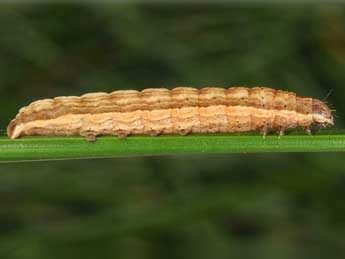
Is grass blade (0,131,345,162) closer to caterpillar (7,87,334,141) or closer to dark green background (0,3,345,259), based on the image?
caterpillar (7,87,334,141)

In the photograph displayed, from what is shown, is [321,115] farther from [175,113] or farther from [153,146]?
[153,146]

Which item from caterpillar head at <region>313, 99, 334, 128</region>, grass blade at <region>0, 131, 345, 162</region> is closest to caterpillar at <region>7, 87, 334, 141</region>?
caterpillar head at <region>313, 99, 334, 128</region>

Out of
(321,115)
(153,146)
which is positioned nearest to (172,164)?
(321,115)

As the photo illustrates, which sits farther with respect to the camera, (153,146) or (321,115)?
(321,115)

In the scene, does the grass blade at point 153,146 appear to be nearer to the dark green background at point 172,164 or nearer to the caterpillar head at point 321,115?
the caterpillar head at point 321,115

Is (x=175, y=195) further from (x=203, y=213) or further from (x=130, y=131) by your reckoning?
(x=130, y=131)

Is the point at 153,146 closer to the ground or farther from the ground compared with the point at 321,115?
closer to the ground

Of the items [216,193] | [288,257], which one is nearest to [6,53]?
[216,193]

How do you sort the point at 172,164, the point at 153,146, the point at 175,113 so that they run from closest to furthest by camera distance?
the point at 153,146, the point at 175,113, the point at 172,164
